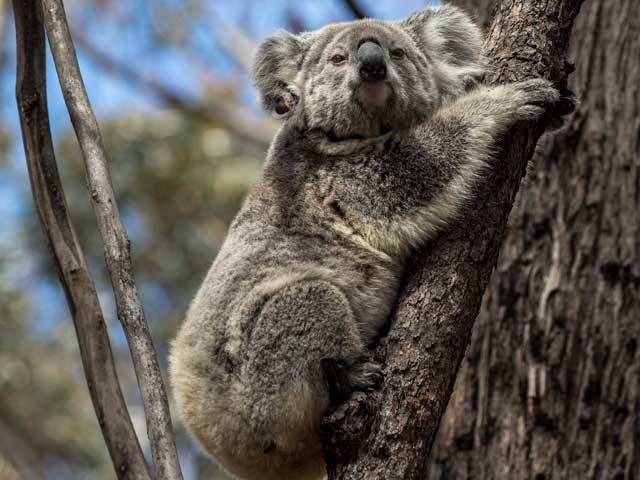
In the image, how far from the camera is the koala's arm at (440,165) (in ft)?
11.0

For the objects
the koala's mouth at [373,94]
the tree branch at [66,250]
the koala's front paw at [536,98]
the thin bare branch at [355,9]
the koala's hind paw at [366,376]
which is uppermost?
the thin bare branch at [355,9]

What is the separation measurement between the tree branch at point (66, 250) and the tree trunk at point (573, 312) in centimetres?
239

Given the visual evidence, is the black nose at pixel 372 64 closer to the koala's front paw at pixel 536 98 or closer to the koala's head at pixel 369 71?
the koala's head at pixel 369 71

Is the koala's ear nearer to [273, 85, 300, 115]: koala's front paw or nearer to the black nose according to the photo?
[273, 85, 300, 115]: koala's front paw

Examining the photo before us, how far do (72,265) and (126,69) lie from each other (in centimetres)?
903

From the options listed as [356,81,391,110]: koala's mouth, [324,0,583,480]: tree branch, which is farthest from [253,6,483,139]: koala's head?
[324,0,583,480]: tree branch

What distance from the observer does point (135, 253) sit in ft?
40.7

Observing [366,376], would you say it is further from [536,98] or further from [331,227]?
[536,98]

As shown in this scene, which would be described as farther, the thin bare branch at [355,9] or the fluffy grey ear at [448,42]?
the thin bare branch at [355,9]

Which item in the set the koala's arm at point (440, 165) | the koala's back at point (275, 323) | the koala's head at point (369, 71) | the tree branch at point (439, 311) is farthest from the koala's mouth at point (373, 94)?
the tree branch at point (439, 311)

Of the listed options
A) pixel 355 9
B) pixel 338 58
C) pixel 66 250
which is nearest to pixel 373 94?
A: pixel 338 58

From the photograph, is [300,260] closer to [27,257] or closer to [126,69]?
[126,69]

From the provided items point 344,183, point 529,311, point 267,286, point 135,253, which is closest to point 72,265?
point 267,286

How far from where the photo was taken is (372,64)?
3.72 m
